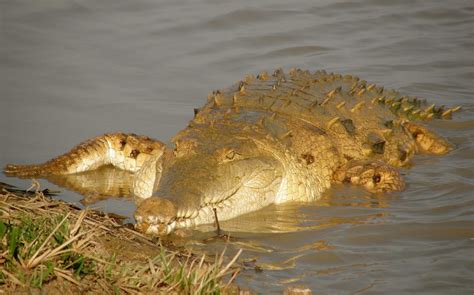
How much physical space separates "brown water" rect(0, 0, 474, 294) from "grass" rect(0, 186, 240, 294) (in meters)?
0.79

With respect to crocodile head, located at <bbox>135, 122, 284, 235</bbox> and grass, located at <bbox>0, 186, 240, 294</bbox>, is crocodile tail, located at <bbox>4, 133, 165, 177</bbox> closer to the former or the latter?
crocodile head, located at <bbox>135, 122, 284, 235</bbox>

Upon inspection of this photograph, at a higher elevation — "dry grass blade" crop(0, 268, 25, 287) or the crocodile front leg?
the crocodile front leg

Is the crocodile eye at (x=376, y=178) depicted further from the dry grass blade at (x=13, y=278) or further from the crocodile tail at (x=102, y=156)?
the dry grass blade at (x=13, y=278)

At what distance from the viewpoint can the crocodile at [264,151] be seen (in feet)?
21.8

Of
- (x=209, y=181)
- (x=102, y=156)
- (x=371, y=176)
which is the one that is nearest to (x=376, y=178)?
(x=371, y=176)

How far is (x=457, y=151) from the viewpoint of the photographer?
350 inches

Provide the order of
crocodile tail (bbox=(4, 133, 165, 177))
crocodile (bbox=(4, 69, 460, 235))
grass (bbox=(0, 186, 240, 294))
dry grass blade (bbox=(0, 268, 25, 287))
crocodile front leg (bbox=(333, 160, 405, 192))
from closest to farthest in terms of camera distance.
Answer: dry grass blade (bbox=(0, 268, 25, 287))
grass (bbox=(0, 186, 240, 294))
crocodile (bbox=(4, 69, 460, 235))
crocodile front leg (bbox=(333, 160, 405, 192))
crocodile tail (bbox=(4, 133, 165, 177))

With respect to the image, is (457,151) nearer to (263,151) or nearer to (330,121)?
(330,121)

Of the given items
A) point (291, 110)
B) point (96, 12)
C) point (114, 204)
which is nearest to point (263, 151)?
point (291, 110)

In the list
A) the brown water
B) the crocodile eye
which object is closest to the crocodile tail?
the brown water

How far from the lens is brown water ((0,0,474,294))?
5.96m

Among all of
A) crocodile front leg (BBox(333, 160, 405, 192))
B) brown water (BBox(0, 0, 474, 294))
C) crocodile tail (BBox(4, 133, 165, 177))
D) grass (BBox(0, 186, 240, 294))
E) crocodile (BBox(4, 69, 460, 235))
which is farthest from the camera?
crocodile tail (BBox(4, 133, 165, 177))

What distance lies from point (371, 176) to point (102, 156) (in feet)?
9.39

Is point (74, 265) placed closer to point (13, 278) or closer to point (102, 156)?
point (13, 278)
